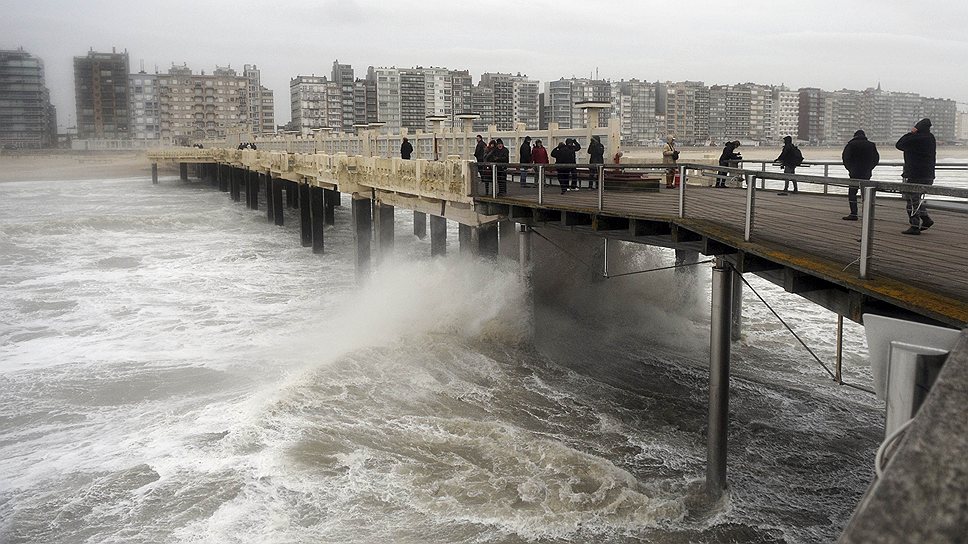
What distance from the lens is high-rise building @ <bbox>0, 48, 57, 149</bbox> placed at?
182 m

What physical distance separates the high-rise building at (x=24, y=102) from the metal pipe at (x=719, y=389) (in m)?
195

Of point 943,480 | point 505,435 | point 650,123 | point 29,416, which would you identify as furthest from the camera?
point 650,123

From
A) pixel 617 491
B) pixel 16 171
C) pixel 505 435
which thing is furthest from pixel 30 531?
pixel 16 171

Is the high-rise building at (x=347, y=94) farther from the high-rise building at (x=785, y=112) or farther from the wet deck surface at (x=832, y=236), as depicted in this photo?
the wet deck surface at (x=832, y=236)

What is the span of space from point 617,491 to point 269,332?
10.1 m

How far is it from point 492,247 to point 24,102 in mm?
203064

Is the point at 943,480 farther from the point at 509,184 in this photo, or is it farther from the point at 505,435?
the point at 509,184

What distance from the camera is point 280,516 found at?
819 cm

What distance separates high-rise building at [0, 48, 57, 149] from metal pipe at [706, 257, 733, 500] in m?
195

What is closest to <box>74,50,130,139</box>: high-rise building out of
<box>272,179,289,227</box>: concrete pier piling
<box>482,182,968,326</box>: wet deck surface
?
<box>272,179,289,227</box>: concrete pier piling

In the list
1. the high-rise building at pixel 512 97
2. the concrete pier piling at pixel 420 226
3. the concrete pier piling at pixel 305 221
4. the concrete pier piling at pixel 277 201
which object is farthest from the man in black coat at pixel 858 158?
the high-rise building at pixel 512 97

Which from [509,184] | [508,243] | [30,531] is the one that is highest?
[509,184]

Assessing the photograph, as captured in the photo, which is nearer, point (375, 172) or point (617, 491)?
point (617, 491)

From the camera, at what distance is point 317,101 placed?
573 ft
